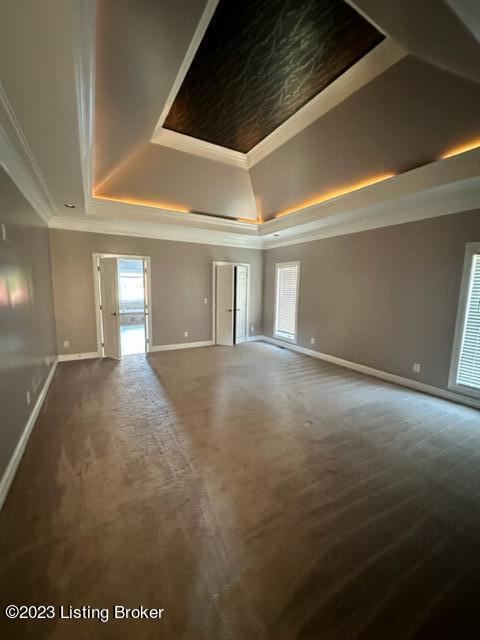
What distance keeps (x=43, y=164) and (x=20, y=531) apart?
3161mm

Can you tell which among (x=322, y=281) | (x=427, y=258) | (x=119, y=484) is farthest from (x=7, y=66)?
(x=322, y=281)

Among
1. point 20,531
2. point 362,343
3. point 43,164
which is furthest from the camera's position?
point 362,343

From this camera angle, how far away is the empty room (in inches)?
51.3

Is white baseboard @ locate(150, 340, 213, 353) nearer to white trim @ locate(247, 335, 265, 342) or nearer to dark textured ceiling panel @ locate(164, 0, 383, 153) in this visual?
white trim @ locate(247, 335, 265, 342)

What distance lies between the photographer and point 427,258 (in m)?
3.68

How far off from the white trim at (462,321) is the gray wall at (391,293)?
59 millimetres

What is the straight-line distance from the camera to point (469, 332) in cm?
332

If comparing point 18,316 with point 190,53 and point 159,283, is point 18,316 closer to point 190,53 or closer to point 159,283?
point 190,53

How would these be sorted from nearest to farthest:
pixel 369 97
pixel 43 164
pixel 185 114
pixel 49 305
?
pixel 43 164 < pixel 369 97 < pixel 185 114 < pixel 49 305

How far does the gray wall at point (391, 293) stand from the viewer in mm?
3500

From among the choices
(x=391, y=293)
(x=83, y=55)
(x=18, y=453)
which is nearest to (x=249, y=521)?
(x=18, y=453)

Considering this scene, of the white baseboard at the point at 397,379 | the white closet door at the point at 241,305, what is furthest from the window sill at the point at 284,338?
the white closet door at the point at 241,305

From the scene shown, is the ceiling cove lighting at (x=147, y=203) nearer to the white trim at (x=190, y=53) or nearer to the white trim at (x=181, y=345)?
the white trim at (x=190, y=53)

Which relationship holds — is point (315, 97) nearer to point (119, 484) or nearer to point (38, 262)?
point (38, 262)
